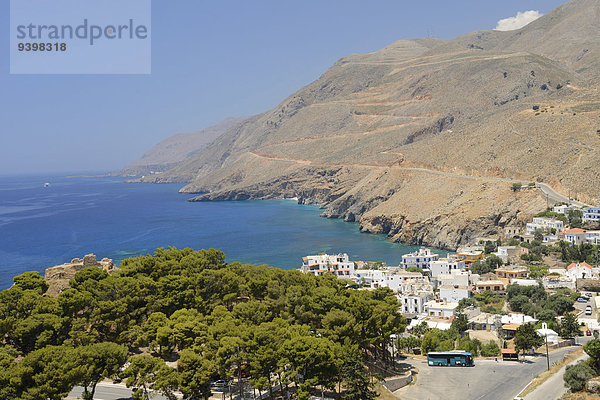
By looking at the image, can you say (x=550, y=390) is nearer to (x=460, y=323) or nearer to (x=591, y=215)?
(x=460, y=323)

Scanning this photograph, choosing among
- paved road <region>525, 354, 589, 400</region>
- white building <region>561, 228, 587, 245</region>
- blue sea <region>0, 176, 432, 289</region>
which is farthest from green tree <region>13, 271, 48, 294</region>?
white building <region>561, 228, 587, 245</region>

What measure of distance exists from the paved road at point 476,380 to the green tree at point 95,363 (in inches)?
551

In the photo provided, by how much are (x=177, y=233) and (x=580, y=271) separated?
236 ft

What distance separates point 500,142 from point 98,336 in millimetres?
92014

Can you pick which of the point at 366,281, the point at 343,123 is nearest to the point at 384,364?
the point at 366,281

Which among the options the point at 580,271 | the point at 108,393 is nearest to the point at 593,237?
the point at 580,271

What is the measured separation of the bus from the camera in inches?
1277

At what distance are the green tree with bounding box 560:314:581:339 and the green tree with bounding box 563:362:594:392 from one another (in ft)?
42.2

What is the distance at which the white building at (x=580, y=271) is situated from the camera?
173ft

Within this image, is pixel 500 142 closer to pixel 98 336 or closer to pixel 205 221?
pixel 205 221

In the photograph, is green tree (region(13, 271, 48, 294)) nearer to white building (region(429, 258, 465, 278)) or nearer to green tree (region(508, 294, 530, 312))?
green tree (region(508, 294, 530, 312))

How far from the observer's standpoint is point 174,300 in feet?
105

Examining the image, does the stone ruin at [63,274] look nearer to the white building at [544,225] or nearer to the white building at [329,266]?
the white building at [329,266]

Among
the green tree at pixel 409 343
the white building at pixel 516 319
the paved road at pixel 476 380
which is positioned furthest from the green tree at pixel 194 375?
the white building at pixel 516 319
